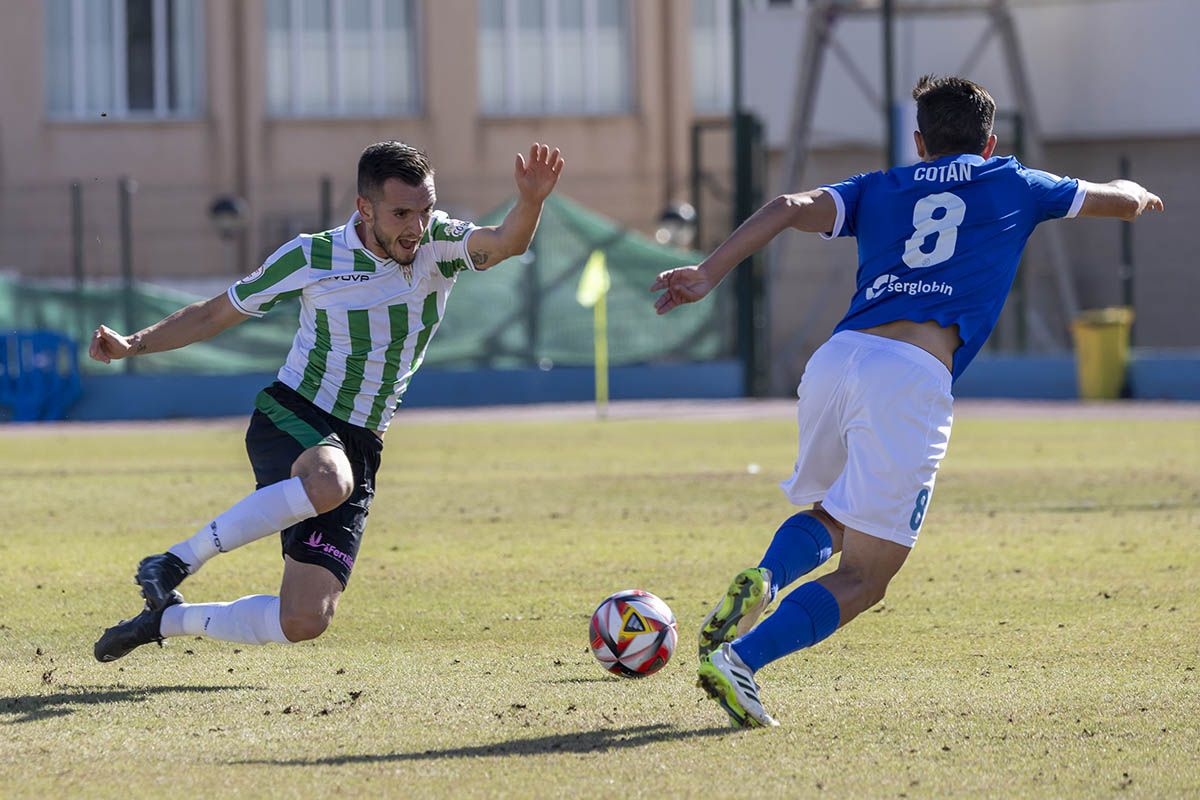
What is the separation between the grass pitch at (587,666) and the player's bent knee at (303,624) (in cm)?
17

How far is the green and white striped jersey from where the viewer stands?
6977 mm

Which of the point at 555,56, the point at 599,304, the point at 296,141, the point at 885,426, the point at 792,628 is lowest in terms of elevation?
the point at 792,628

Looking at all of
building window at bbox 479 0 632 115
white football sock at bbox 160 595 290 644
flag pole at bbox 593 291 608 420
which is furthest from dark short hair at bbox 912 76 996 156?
building window at bbox 479 0 632 115

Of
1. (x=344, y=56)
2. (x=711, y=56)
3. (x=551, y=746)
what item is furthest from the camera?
(x=711, y=56)

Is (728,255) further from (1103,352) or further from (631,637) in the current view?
(1103,352)

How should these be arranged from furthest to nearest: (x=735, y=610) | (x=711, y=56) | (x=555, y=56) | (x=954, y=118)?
(x=711, y=56) → (x=555, y=56) → (x=954, y=118) → (x=735, y=610)

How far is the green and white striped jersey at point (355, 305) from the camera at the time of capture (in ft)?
22.9

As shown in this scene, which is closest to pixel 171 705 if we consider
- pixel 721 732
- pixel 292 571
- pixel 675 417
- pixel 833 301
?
pixel 292 571

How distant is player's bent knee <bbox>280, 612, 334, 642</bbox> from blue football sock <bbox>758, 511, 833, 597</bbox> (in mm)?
1562

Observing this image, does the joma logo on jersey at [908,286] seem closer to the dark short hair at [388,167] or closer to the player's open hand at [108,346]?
the dark short hair at [388,167]

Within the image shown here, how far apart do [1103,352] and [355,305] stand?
20.9 meters

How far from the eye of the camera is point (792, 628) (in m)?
5.72

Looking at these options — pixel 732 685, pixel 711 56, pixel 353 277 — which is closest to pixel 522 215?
pixel 353 277

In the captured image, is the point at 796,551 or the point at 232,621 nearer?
the point at 796,551
